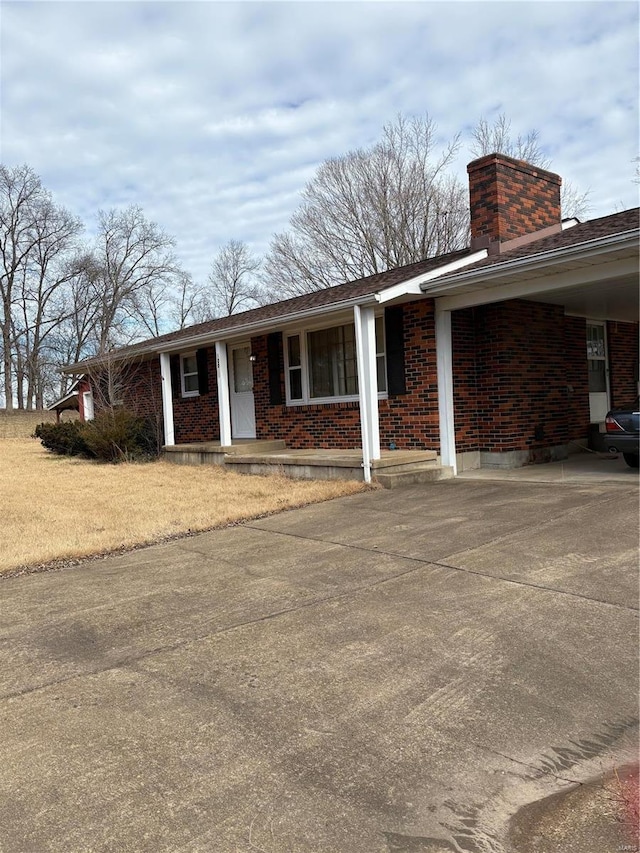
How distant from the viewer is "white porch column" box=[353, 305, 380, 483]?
9336 millimetres

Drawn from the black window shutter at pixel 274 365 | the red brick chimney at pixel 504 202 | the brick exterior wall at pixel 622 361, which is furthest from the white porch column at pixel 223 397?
the brick exterior wall at pixel 622 361

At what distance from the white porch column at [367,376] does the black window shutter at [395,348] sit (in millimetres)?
937

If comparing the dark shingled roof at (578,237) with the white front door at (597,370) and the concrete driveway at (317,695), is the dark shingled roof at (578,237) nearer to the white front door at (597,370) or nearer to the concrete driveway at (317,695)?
the white front door at (597,370)

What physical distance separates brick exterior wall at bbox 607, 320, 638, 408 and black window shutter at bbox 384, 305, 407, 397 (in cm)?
492

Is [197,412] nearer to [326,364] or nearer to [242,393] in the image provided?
[242,393]

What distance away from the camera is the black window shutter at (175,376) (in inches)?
610

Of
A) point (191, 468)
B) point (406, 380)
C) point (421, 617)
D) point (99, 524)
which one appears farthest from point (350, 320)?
point (421, 617)

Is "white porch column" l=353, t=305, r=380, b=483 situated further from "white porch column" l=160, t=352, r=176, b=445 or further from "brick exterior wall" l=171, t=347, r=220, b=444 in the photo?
"white porch column" l=160, t=352, r=176, b=445

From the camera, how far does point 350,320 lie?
1119 centimetres

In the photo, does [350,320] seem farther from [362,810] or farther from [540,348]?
[362,810]

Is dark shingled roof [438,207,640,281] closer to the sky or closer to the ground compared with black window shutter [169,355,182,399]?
closer to the sky

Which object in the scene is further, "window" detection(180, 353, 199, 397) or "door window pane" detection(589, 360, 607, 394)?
"window" detection(180, 353, 199, 397)

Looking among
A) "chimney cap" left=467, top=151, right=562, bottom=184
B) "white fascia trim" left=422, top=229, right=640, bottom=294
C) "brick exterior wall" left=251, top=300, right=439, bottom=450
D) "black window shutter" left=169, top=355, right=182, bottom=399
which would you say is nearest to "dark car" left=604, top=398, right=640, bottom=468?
"white fascia trim" left=422, top=229, right=640, bottom=294

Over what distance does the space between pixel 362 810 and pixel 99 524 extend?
5788 mm
